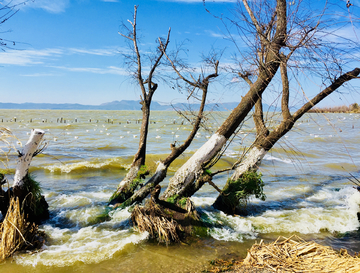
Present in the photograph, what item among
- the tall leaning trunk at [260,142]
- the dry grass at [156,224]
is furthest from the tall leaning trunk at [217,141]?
the tall leaning trunk at [260,142]

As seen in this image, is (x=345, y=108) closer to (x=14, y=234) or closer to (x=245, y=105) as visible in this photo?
(x=245, y=105)

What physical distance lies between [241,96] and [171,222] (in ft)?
10.2

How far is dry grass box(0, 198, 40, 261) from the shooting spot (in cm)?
462

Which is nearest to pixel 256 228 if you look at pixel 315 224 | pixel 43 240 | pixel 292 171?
pixel 315 224

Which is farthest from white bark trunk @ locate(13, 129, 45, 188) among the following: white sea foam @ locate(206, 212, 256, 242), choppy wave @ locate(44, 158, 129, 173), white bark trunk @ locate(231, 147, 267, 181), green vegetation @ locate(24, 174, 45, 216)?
choppy wave @ locate(44, 158, 129, 173)

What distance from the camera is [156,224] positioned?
5.49m

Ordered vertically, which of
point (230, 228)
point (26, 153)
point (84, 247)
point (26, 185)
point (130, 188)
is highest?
point (26, 153)

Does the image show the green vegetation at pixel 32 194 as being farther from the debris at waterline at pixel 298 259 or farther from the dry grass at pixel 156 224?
the debris at waterline at pixel 298 259

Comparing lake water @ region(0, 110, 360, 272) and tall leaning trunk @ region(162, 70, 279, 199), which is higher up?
tall leaning trunk @ region(162, 70, 279, 199)

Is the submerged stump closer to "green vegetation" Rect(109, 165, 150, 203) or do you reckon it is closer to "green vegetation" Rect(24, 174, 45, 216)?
"green vegetation" Rect(109, 165, 150, 203)

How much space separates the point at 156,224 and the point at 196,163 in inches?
60.8

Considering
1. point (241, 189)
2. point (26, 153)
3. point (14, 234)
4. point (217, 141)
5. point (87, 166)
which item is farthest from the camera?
point (87, 166)

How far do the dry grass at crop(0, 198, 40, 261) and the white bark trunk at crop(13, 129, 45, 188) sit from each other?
47cm

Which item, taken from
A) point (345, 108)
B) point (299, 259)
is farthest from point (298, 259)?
point (345, 108)
